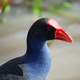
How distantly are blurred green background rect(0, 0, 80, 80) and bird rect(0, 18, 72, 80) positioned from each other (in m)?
0.97

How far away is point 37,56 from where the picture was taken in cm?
214

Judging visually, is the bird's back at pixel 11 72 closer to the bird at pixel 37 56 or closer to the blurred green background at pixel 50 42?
the bird at pixel 37 56

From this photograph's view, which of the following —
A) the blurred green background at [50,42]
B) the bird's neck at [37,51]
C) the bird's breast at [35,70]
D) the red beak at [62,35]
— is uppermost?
the blurred green background at [50,42]

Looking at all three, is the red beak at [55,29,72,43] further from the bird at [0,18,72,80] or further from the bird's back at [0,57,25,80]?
the bird's back at [0,57,25,80]

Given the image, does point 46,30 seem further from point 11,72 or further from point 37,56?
point 11,72

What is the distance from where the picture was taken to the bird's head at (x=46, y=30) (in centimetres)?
210

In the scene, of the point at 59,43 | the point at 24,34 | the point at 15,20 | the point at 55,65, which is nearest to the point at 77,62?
the point at 55,65

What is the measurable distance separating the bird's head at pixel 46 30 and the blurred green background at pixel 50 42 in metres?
0.98

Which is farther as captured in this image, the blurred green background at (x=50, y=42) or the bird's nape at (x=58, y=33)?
the blurred green background at (x=50, y=42)

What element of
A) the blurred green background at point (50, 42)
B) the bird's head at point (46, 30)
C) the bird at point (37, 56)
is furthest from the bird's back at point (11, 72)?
the blurred green background at point (50, 42)

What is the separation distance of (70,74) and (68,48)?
1.84ft

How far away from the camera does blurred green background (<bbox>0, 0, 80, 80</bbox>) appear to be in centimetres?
335

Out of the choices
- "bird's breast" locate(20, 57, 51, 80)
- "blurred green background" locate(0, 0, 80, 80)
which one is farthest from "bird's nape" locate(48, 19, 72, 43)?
"blurred green background" locate(0, 0, 80, 80)

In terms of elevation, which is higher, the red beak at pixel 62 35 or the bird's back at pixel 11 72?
the red beak at pixel 62 35
